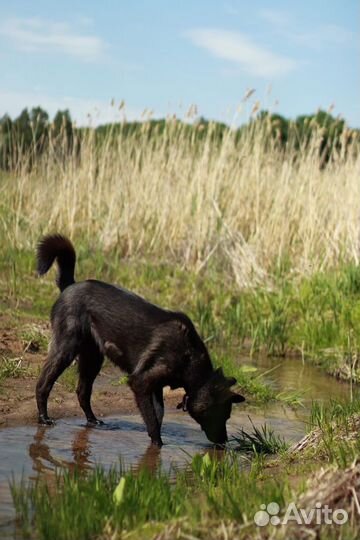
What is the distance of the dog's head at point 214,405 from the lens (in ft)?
A: 21.0

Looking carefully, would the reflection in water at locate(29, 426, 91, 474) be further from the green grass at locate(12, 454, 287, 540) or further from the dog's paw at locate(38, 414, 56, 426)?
the green grass at locate(12, 454, 287, 540)

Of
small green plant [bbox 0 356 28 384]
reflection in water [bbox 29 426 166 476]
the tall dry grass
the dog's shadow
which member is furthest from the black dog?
the tall dry grass

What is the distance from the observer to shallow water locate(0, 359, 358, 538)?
5.26 meters

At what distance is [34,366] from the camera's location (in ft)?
25.7

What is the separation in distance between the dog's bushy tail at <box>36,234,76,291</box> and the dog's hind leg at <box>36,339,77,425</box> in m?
0.54

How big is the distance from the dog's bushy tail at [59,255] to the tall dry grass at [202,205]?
16.2 feet

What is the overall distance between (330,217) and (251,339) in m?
2.95

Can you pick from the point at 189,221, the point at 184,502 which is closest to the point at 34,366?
the point at 184,502

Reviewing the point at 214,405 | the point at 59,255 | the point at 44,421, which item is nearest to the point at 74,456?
the point at 44,421

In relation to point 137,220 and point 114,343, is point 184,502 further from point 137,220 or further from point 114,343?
point 137,220

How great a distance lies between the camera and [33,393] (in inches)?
282

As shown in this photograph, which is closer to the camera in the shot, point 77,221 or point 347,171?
point 347,171

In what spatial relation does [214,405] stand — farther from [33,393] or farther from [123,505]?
[123,505]

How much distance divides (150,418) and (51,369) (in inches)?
33.7
